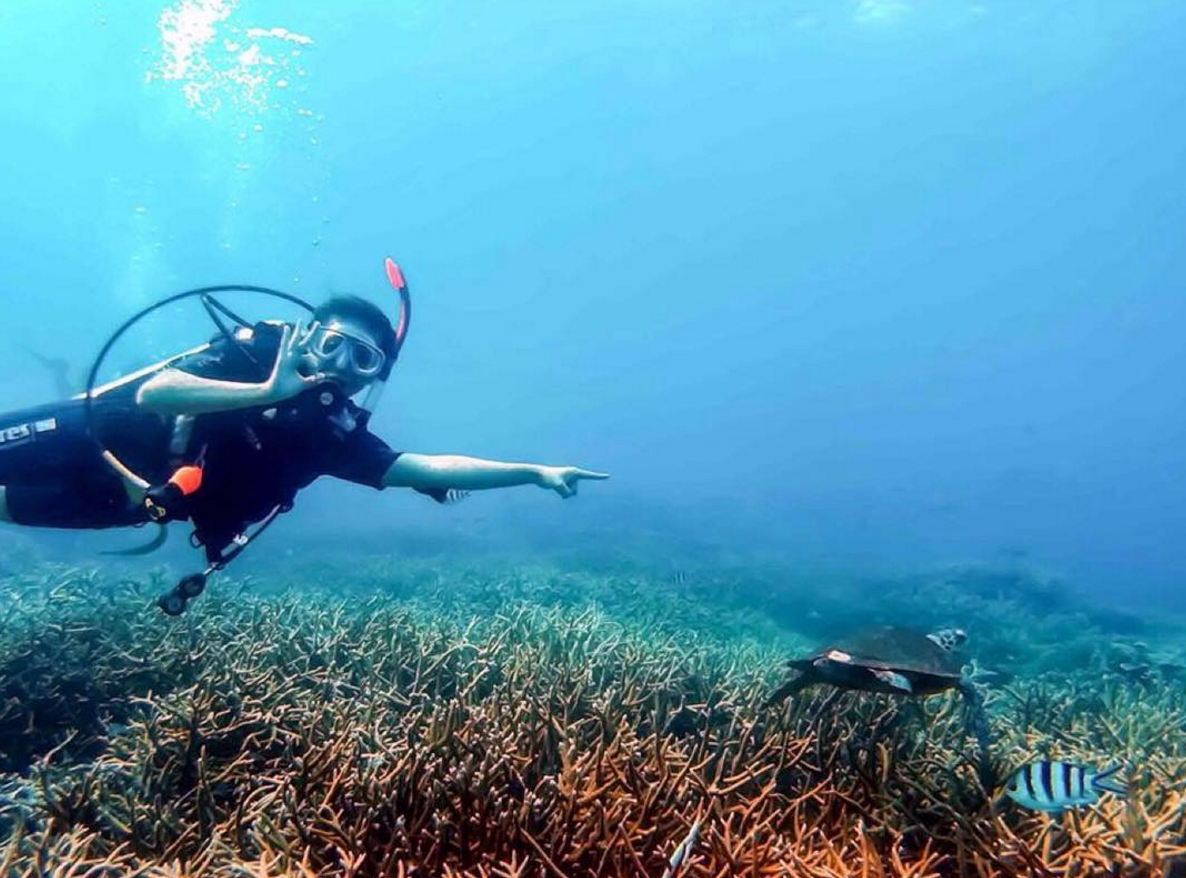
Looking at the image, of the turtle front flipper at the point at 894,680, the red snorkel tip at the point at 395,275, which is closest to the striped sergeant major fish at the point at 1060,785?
the turtle front flipper at the point at 894,680

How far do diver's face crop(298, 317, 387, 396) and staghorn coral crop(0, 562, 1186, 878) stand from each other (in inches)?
78.6

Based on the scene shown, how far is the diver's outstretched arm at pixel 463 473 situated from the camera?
15.1 feet

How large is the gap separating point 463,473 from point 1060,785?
11.9 feet

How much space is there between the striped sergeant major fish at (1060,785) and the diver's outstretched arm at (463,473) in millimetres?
2694

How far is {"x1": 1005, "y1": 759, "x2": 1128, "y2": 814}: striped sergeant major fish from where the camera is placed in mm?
2596

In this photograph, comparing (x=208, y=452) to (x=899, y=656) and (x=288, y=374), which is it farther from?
(x=899, y=656)

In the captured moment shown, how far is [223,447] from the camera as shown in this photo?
171 inches

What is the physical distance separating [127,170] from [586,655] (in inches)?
3427

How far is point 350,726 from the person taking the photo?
388 cm

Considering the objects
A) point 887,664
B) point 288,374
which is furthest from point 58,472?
point 887,664

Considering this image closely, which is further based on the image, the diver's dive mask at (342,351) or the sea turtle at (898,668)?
the diver's dive mask at (342,351)

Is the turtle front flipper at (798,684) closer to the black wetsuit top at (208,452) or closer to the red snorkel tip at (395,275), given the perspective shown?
the black wetsuit top at (208,452)

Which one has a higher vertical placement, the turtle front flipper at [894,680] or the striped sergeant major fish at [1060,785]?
the striped sergeant major fish at [1060,785]

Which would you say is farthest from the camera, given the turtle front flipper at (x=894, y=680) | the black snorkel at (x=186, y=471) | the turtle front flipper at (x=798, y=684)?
the black snorkel at (x=186, y=471)
